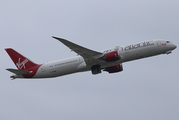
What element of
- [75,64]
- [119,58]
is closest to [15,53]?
[75,64]

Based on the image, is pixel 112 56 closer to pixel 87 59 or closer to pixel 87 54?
pixel 87 54

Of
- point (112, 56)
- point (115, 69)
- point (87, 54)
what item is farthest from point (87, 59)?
point (115, 69)

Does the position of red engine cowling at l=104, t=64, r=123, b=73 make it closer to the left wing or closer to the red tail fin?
the left wing

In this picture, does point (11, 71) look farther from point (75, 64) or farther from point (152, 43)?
point (152, 43)

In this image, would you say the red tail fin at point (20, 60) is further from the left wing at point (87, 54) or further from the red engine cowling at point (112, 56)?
the red engine cowling at point (112, 56)

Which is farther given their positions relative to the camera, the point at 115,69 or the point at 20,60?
the point at 115,69

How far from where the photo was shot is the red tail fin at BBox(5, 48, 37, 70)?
50.5m

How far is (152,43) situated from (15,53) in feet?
83.3

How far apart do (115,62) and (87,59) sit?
4.91 meters

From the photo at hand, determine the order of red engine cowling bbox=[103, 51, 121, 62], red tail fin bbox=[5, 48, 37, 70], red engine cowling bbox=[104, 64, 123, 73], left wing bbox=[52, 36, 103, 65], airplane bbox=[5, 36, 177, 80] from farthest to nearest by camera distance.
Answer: red engine cowling bbox=[104, 64, 123, 73] < red tail fin bbox=[5, 48, 37, 70] < airplane bbox=[5, 36, 177, 80] < red engine cowling bbox=[103, 51, 121, 62] < left wing bbox=[52, 36, 103, 65]

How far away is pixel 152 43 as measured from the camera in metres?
46.8

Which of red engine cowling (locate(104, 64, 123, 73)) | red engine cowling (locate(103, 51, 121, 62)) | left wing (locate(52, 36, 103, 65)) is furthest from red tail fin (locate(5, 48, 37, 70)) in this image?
red engine cowling (locate(104, 64, 123, 73))

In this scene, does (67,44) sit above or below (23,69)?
above

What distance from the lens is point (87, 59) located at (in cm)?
4681
